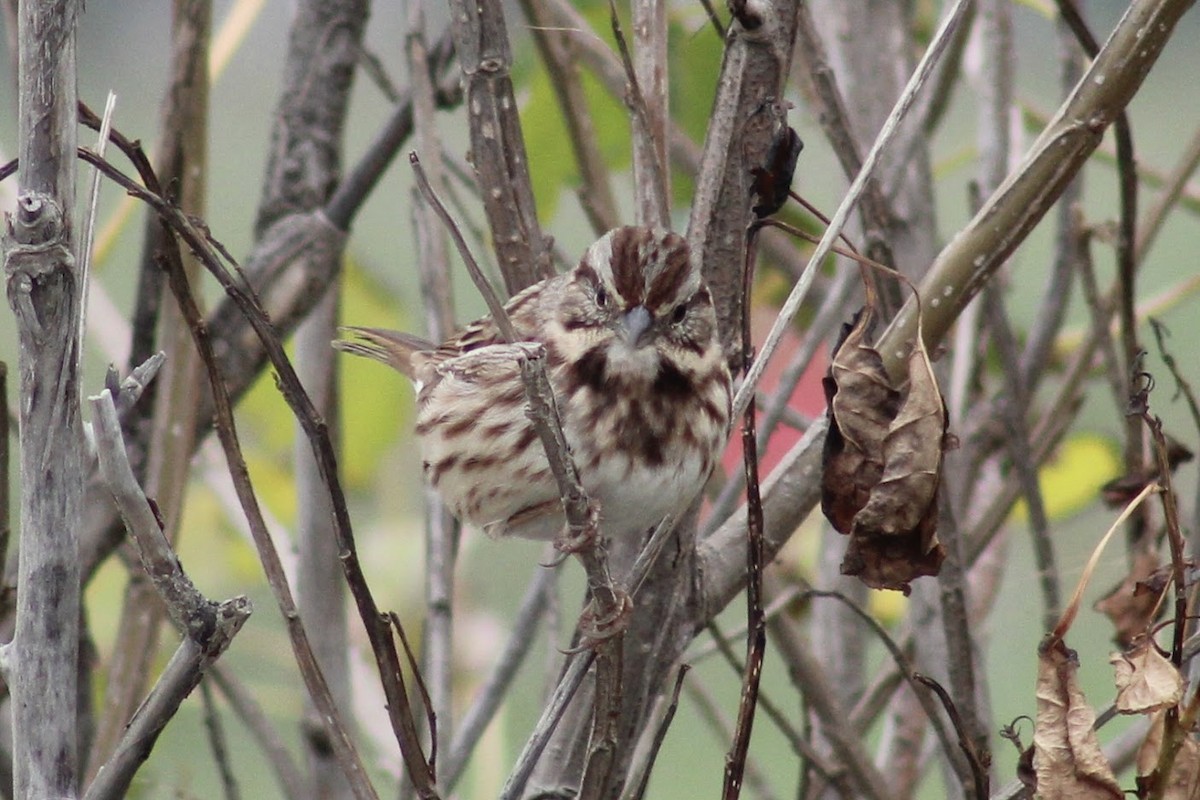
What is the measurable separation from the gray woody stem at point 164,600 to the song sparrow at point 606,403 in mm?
926

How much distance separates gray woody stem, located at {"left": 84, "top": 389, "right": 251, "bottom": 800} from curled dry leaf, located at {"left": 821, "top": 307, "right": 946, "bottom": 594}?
0.64 m

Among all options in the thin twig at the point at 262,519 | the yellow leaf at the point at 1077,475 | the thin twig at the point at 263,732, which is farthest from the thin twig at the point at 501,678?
the yellow leaf at the point at 1077,475

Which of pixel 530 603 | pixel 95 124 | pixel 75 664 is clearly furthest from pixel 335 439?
pixel 75 664

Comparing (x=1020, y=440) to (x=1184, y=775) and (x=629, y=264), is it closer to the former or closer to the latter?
(x=629, y=264)

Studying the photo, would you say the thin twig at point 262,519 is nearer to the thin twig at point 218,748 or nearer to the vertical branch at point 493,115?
the vertical branch at point 493,115

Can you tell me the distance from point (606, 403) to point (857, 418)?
76 centimetres

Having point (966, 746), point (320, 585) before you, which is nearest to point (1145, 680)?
point (966, 746)

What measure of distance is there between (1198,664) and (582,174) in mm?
1282

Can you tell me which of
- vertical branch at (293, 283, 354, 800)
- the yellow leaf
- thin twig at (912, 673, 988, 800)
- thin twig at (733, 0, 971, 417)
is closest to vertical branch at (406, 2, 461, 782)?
Result: vertical branch at (293, 283, 354, 800)

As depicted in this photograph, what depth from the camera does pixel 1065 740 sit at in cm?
153

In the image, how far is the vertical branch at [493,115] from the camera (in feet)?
7.13

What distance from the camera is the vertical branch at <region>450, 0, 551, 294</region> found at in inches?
85.6

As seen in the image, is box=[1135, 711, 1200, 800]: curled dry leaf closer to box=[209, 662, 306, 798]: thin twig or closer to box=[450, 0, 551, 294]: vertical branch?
box=[450, 0, 551, 294]: vertical branch

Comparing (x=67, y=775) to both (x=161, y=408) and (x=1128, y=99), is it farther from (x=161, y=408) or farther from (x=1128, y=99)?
(x=1128, y=99)
